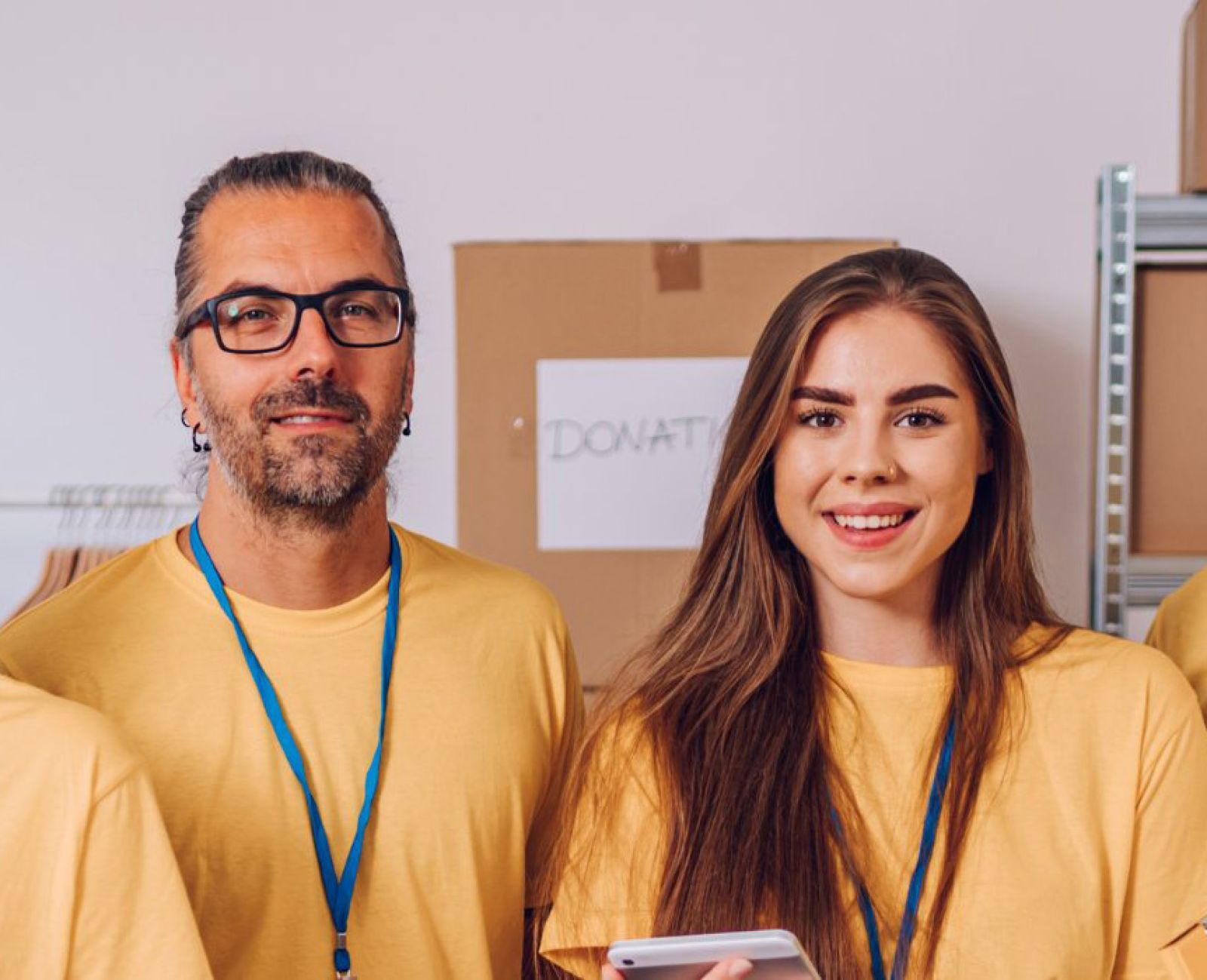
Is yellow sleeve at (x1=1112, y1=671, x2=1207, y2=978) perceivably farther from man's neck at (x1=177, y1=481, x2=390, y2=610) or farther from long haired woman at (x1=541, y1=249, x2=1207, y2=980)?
man's neck at (x1=177, y1=481, x2=390, y2=610)

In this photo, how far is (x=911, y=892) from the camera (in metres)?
1.53

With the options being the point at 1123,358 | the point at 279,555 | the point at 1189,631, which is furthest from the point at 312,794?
the point at 1123,358

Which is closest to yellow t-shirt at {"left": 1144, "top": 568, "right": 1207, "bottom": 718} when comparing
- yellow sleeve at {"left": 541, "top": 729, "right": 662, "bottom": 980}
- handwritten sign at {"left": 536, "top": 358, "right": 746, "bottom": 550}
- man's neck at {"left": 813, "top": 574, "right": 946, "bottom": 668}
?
man's neck at {"left": 813, "top": 574, "right": 946, "bottom": 668}

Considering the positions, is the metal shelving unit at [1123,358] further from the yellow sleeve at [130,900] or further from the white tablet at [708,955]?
the yellow sleeve at [130,900]

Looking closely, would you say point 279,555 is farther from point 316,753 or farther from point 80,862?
point 80,862

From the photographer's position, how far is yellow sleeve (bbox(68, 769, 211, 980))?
3.78 feet

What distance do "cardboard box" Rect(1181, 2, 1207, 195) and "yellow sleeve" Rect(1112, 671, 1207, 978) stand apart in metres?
1.13

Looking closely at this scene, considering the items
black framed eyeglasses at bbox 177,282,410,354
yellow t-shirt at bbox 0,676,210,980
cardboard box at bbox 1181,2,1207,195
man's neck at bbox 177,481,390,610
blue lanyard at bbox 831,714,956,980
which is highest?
cardboard box at bbox 1181,2,1207,195

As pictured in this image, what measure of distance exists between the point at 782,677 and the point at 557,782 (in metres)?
0.33

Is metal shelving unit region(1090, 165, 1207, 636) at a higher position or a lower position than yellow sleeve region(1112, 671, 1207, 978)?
higher

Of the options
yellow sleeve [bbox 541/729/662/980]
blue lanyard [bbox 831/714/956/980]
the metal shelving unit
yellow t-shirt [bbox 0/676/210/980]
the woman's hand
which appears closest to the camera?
yellow t-shirt [bbox 0/676/210/980]

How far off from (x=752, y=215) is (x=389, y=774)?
142cm

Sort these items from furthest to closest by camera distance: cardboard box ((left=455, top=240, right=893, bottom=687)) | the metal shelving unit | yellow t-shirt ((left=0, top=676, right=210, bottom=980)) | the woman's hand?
cardboard box ((left=455, top=240, right=893, bottom=687)) < the metal shelving unit < the woman's hand < yellow t-shirt ((left=0, top=676, right=210, bottom=980))

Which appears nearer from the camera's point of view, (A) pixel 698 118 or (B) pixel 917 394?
(B) pixel 917 394
